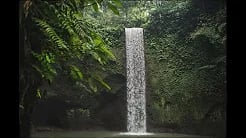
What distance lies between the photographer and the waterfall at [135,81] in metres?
9.53

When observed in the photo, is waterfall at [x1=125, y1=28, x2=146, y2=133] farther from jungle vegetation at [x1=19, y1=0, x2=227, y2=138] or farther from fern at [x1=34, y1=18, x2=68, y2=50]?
fern at [x1=34, y1=18, x2=68, y2=50]

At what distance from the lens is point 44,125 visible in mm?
9102

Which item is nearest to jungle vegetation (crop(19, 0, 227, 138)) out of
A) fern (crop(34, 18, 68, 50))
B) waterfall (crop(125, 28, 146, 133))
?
waterfall (crop(125, 28, 146, 133))

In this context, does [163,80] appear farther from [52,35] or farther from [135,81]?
[52,35]

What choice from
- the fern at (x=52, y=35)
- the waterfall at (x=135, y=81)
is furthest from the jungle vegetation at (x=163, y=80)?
the fern at (x=52, y=35)

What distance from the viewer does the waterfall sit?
31.3 feet

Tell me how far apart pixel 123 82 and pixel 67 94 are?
4.90 ft

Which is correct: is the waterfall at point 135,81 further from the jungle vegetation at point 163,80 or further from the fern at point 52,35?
the fern at point 52,35

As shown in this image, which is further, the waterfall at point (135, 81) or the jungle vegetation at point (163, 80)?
the waterfall at point (135, 81)

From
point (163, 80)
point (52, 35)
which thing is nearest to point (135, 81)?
point (163, 80)

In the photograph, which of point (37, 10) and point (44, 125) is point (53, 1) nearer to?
point (37, 10)

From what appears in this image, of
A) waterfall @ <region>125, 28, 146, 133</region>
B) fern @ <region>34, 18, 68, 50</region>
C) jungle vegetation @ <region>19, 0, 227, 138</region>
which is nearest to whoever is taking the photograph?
fern @ <region>34, 18, 68, 50</region>

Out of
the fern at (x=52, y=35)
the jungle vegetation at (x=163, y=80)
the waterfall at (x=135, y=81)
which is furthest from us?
the waterfall at (x=135, y=81)
